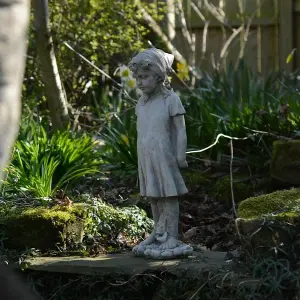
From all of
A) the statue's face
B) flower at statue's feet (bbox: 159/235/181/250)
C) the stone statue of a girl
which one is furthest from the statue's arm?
flower at statue's feet (bbox: 159/235/181/250)

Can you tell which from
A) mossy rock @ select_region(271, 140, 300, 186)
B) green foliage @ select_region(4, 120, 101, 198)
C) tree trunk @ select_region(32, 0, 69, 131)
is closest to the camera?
green foliage @ select_region(4, 120, 101, 198)

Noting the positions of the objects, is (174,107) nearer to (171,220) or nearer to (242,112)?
(171,220)

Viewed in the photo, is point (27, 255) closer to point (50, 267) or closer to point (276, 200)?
point (50, 267)

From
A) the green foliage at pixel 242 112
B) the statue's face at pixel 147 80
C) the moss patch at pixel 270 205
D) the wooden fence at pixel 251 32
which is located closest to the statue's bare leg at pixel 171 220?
the moss patch at pixel 270 205

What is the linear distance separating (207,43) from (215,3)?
0.70 meters

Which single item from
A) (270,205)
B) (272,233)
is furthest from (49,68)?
(272,233)

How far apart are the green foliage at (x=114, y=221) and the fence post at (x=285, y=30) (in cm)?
598

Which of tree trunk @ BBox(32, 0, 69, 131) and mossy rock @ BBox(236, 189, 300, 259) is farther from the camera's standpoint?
tree trunk @ BBox(32, 0, 69, 131)

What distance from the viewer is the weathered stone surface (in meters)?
4.71

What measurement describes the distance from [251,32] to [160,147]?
25.9ft

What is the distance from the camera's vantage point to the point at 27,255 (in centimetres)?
541

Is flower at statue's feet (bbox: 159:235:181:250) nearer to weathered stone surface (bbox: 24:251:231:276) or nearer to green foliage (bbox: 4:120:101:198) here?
weathered stone surface (bbox: 24:251:231:276)

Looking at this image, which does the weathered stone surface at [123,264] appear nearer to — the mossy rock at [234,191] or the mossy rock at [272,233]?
the mossy rock at [272,233]

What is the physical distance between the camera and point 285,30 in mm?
11672
